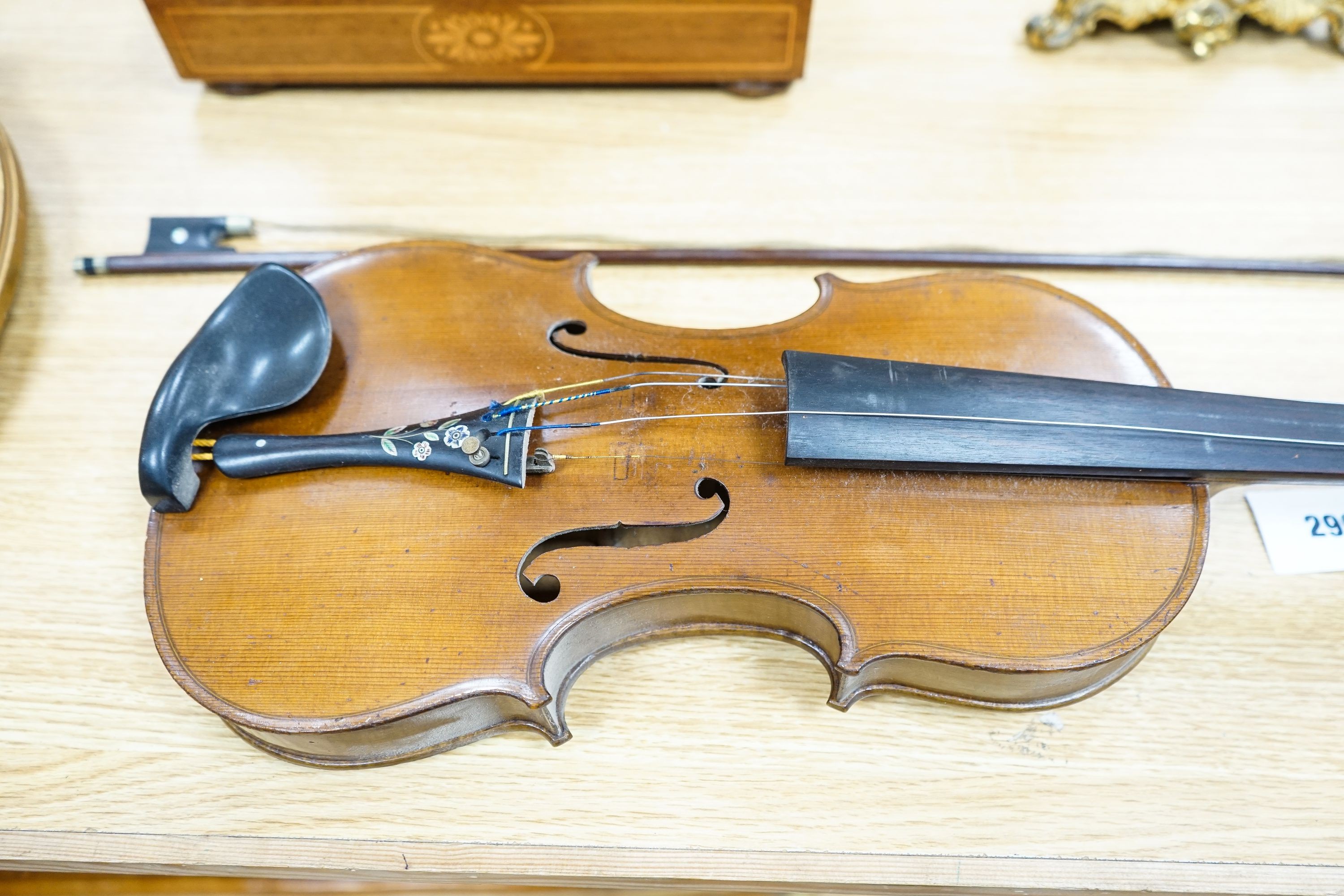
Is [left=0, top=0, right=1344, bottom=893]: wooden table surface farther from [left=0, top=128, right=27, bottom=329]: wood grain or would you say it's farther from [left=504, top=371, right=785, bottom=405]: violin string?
[left=504, top=371, right=785, bottom=405]: violin string

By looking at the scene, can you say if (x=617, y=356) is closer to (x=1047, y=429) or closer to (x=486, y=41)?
(x=1047, y=429)

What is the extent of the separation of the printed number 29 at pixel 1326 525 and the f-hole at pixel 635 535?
0.97 meters

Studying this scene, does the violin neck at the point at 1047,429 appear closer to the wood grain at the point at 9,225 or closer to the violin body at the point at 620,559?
the violin body at the point at 620,559

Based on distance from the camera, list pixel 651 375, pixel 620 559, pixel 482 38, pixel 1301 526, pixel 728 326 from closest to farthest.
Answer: pixel 620 559 < pixel 651 375 < pixel 1301 526 < pixel 728 326 < pixel 482 38

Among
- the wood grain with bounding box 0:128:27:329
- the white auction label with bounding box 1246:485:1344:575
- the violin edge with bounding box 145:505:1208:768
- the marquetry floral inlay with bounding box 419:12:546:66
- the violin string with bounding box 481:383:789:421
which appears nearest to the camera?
the violin edge with bounding box 145:505:1208:768

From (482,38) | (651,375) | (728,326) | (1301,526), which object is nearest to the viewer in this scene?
(651,375)

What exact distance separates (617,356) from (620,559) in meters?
0.30

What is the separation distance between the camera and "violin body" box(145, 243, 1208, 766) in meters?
1.08

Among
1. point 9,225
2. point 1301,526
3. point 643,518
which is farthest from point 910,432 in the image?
point 9,225

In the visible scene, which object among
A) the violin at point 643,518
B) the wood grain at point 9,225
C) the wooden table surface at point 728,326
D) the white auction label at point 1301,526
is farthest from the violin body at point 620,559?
the wood grain at point 9,225

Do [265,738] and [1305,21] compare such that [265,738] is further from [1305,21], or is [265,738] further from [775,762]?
[1305,21]

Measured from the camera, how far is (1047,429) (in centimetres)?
113

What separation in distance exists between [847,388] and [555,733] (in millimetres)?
577

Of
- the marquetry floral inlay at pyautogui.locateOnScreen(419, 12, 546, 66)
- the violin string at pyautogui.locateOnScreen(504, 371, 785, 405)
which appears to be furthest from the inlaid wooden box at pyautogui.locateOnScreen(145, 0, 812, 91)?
the violin string at pyautogui.locateOnScreen(504, 371, 785, 405)
